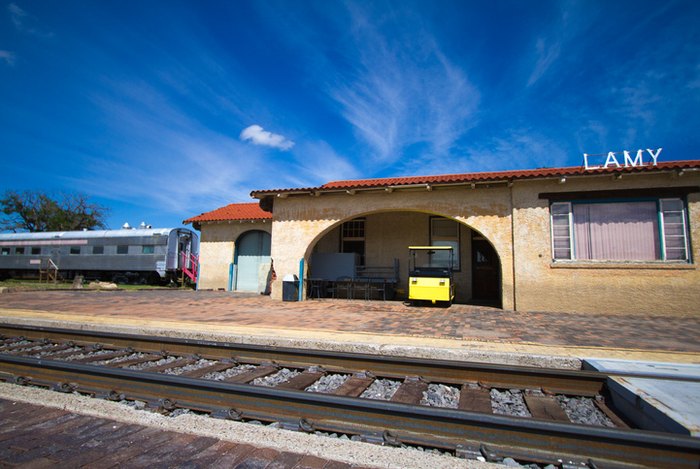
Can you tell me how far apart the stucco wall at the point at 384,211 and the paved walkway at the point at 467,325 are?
239cm

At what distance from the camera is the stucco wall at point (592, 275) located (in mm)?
9039

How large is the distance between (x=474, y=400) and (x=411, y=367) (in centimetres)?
93

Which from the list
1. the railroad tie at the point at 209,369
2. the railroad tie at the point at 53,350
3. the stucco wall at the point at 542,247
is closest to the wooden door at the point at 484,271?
the stucco wall at the point at 542,247

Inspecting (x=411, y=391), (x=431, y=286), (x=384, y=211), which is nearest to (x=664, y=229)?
(x=431, y=286)

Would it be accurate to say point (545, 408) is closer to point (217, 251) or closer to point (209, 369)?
point (209, 369)

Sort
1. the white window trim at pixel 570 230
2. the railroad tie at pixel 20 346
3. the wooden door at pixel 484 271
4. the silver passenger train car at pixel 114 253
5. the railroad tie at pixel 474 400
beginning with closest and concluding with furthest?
the railroad tie at pixel 474 400
the railroad tie at pixel 20 346
the white window trim at pixel 570 230
the wooden door at pixel 484 271
the silver passenger train car at pixel 114 253

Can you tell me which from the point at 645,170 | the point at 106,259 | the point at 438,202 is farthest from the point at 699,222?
the point at 106,259

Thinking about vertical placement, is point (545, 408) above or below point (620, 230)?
below

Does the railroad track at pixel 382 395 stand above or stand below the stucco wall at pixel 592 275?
below

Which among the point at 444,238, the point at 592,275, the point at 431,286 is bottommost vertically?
the point at 431,286

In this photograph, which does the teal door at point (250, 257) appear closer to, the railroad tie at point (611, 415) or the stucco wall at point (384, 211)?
the stucco wall at point (384, 211)

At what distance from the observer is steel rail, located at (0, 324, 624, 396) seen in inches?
146

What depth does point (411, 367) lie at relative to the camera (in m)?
4.11

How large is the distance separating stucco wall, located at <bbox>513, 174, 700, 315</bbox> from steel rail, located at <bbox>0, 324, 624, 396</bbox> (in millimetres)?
6623
